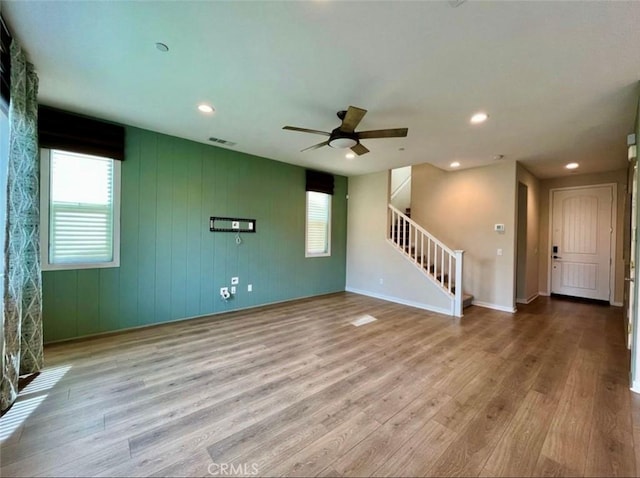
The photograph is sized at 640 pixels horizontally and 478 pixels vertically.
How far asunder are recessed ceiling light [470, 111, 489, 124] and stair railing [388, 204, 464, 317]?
2.21 metres

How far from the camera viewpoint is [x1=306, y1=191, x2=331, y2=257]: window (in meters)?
5.91

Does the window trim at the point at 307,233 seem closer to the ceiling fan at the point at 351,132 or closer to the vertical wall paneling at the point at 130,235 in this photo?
the ceiling fan at the point at 351,132

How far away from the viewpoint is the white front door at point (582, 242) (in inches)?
224

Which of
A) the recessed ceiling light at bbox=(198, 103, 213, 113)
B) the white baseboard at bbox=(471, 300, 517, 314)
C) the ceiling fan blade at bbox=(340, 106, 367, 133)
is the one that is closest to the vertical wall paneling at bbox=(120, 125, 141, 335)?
the recessed ceiling light at bbox=(198, 103, 213, 113)

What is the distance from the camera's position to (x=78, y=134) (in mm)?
3268

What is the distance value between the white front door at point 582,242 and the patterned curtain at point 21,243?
29.4 feet

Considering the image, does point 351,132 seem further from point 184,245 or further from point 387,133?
point 184,245

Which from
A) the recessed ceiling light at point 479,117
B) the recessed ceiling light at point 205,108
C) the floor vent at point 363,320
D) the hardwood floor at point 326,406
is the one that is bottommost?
the hardwood floor at point 326,406

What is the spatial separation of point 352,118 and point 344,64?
19.0 inches

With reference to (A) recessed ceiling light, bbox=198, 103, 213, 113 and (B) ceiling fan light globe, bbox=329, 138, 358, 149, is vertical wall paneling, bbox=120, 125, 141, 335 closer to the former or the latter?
(A) recessed ceiling light, bbox=198, 103, 213, 113

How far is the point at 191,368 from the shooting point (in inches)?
107

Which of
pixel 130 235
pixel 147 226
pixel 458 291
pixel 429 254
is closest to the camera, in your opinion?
pixel 130 235

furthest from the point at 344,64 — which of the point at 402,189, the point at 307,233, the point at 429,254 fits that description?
the point at 402,189

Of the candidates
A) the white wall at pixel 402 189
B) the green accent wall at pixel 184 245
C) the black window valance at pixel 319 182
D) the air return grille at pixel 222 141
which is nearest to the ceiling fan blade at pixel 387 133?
the air return grille at pixel 222 141
